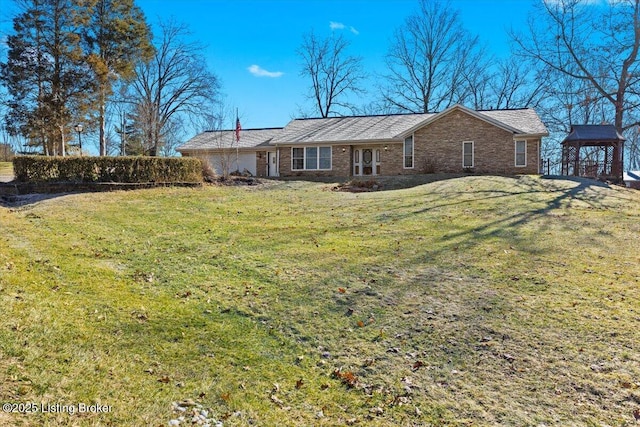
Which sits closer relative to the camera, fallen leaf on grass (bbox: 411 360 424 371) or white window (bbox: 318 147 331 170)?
fallen leaf on grass (bbox: 411 360 424 371)

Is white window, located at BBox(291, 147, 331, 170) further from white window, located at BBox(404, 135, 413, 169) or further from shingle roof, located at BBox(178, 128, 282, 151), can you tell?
white window, located at BBox(404, 135, 413, 169)

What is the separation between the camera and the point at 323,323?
16.3 ft

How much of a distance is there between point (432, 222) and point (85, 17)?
2557 cm

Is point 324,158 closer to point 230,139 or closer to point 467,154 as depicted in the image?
point 230,139

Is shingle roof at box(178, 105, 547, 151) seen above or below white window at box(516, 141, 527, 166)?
above

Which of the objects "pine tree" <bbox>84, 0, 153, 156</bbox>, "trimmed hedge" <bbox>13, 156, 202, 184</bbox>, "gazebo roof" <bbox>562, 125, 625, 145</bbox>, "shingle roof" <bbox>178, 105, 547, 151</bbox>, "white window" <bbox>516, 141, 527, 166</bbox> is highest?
"pine tree" <bbox>84, 0, 153, 156</bbox>

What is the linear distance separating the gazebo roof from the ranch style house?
6.30 ft

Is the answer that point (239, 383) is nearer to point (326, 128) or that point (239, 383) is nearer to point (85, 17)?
point (326, 128)

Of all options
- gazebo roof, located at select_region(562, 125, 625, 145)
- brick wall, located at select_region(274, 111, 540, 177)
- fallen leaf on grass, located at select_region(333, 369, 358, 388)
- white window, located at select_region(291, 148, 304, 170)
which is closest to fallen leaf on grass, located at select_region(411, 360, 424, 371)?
fallen leaf on grass, located at select_region(333, 369, 358, 388)

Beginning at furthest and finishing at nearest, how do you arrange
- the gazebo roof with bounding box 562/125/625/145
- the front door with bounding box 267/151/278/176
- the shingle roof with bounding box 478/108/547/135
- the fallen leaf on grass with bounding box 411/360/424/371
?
the front door with bounding box 267/151/278/176 → the gazebo roof with bounding box 562/125/625/145 → the shingle roof with bounding box 478/108/547/135 → the fallen leaf on grass with bounding box 411/360/424/371

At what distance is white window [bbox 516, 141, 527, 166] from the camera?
70.4 feet

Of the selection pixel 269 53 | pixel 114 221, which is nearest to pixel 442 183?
pixel 114 221

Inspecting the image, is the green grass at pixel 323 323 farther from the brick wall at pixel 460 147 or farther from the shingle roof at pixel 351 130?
the shingle roof at pixel 351 130

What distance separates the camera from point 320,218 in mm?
10914
